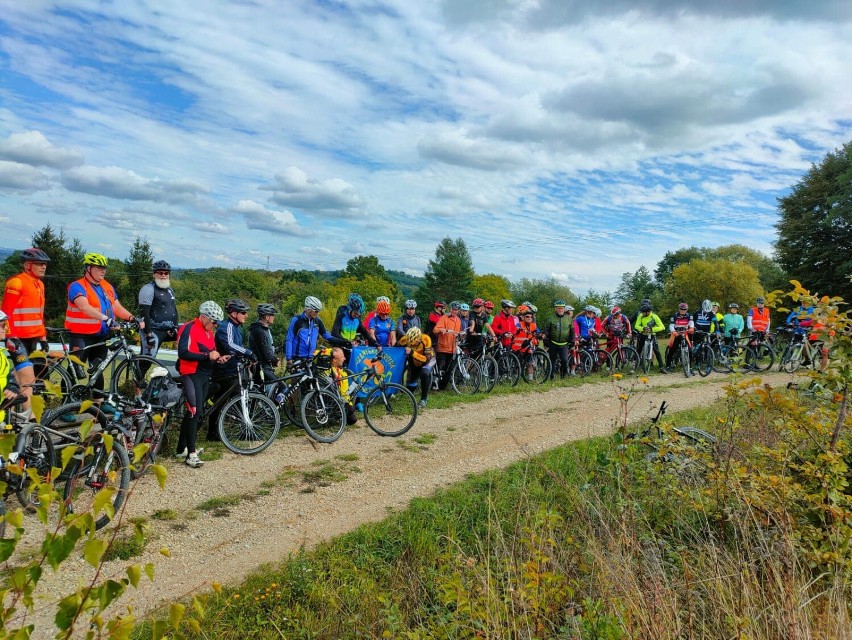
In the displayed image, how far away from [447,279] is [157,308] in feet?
218

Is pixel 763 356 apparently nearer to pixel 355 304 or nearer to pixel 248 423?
pixel 355 304

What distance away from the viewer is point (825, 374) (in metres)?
3.50

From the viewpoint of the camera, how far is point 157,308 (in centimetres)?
783

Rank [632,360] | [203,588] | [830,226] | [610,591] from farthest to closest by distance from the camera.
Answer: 1. [830,226]
2. [632,360]
3. [203,588]
4. [610,591]

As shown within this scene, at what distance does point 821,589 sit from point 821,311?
1.76 meters

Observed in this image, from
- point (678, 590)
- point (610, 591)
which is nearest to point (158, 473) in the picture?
point (610, 591)

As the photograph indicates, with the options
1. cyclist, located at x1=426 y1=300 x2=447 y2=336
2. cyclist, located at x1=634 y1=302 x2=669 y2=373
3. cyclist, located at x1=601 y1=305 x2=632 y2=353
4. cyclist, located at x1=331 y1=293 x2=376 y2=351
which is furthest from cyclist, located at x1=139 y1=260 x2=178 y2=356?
cyclist, located at x1=634 y1=302 x2=669 y2=373

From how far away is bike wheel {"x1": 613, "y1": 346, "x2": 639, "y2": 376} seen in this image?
14.0 meters

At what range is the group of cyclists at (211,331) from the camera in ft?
20.3

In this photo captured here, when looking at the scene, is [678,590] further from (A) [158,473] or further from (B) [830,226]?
(B) [830,226]

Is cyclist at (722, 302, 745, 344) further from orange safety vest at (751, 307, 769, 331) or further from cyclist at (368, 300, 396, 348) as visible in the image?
cyclist at (368, 300, 396, 348)

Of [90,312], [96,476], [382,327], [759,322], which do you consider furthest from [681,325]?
[96,476]

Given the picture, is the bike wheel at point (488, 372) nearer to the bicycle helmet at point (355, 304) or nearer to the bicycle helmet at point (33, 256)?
the bicycle helmet at point (355, 304)

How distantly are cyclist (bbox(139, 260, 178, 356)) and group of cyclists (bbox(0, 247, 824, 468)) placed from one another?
14 millimetres
